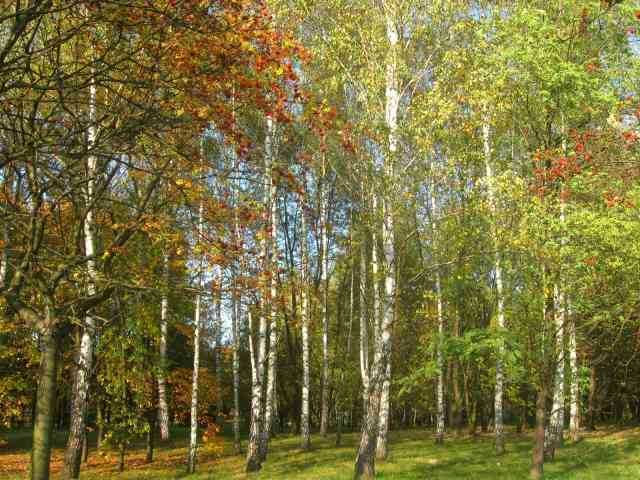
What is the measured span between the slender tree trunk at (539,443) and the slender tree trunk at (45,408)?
1139 centimetres

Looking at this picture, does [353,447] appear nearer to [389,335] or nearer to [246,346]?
[389,335]

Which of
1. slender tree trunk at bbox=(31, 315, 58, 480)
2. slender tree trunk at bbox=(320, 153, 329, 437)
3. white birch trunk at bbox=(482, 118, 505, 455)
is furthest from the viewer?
slender tree trunk at bbox=(320, 153, 329, 437)

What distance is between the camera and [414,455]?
945 inches

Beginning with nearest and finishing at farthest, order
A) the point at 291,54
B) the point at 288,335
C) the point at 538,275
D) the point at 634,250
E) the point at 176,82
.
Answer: the point at 176,82 < the point at 291,54 < the point at 634,250 < the point at 538,275 < the point at 288,335

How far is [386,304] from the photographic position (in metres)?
17.4

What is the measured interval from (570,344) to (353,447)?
14.6m

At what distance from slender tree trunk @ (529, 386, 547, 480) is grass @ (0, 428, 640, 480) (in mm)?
436

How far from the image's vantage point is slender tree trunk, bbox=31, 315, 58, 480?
9.19 m

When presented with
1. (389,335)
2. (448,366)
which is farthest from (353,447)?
(389,335)

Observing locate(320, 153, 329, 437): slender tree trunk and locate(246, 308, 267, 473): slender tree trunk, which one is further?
locate(320, 153, 329, 437): slender tree trunk

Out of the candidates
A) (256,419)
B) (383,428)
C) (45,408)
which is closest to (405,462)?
(383,428)

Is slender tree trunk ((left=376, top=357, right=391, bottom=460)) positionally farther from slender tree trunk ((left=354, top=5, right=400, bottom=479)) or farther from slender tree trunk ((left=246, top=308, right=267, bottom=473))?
slender tree trunk ((left=354, top=5, right=400, bottom=479))

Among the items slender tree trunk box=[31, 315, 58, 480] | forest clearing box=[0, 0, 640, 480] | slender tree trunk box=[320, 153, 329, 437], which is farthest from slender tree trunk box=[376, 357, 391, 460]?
slender tree trunk box=[31, 315, 58, 480]

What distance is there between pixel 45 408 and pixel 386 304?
9993 millimetres
